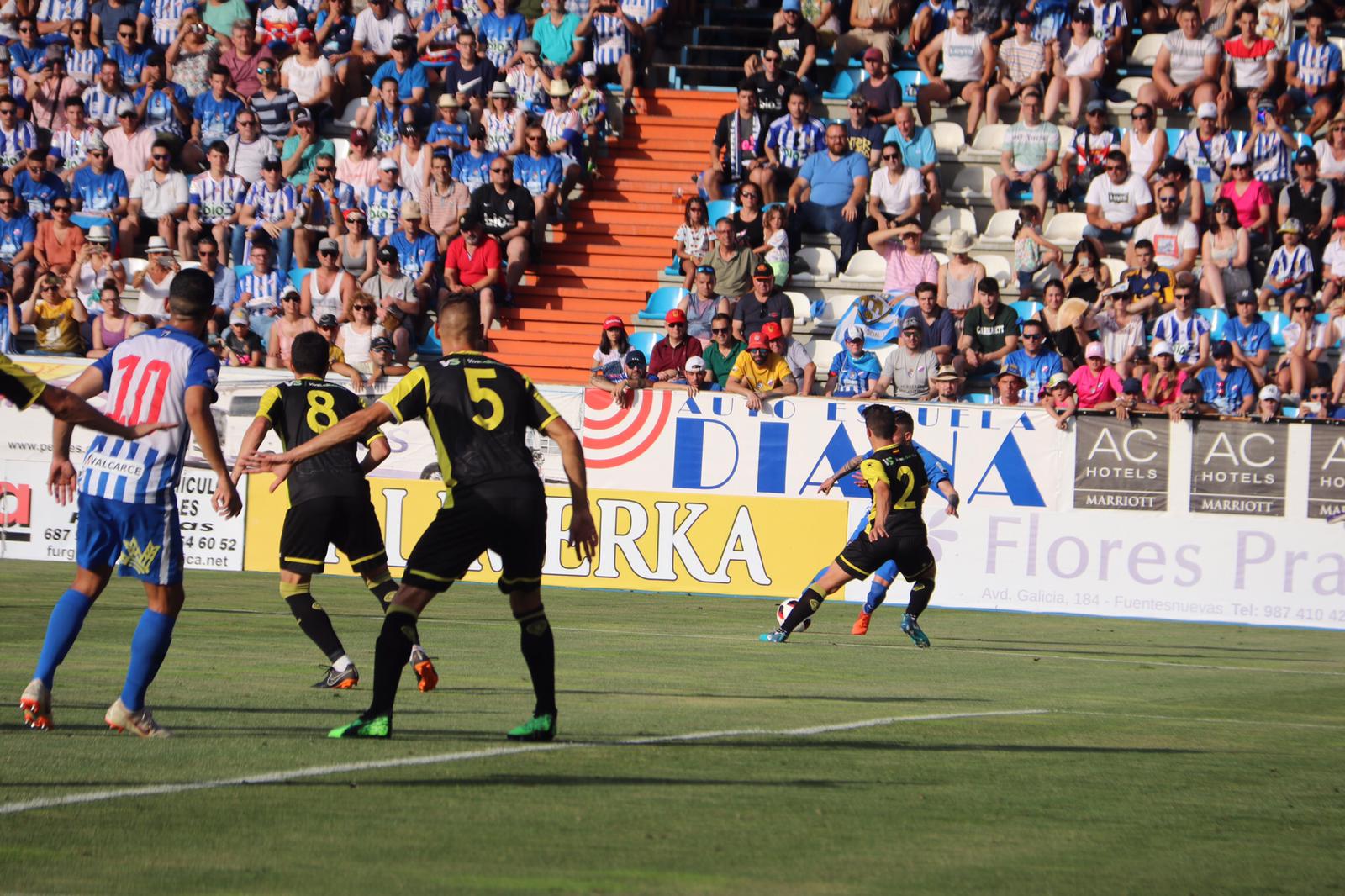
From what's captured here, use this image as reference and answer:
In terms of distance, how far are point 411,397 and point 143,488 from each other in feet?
4.08

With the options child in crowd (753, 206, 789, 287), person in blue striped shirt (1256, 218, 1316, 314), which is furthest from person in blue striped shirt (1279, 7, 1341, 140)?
child in crowd (753, 206, 789, 287)

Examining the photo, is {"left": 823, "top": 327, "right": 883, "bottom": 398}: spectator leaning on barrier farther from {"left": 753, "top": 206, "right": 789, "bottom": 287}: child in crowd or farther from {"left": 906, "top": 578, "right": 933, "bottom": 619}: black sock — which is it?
{"left": 906, "top": 578, "right": 933, "bottom": 619}: black sock

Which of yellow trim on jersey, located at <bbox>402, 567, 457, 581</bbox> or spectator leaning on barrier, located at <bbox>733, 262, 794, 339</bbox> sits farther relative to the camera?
spectator leaning on barrier, located at <bbox>733, 262, 794, 339</bbox>

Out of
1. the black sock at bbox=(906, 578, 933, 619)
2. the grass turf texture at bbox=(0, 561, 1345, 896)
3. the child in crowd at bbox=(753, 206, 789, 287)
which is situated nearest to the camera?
the grass turf texture at bbox=(0, 561, 1345, 896)

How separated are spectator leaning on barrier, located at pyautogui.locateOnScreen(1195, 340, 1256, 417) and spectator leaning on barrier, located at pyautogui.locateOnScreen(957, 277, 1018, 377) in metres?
2.28

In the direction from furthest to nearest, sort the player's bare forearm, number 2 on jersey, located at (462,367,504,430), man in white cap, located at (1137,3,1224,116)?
man in white cap, located at (1137,3,1224,116) < the player's bare forearm < number 2 on jersey, located at (462,367,504,430)

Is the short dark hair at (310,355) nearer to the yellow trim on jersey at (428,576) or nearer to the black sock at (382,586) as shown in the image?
the black sock at (382,586)

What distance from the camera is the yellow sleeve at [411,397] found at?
781cm

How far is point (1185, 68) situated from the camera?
2411cm

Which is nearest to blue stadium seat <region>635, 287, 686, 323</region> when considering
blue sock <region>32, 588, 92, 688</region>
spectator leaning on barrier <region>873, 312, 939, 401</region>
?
spectator leaning on barrier <region>873, 312, 939, 401</region>

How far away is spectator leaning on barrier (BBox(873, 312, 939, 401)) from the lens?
2089 centimetres

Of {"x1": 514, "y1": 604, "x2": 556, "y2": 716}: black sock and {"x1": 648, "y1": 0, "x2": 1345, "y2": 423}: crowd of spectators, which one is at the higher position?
{"x1": 648, "y1": 0, "x2": 1345, "y2": 423}: crowd of spectators

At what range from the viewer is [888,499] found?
50.0 ft

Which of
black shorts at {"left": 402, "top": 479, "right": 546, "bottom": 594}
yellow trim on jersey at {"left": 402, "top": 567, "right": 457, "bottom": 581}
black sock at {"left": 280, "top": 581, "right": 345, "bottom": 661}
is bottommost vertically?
black sock at {"left": 280, "top": 581, "right": 345, "bottom": 661}
